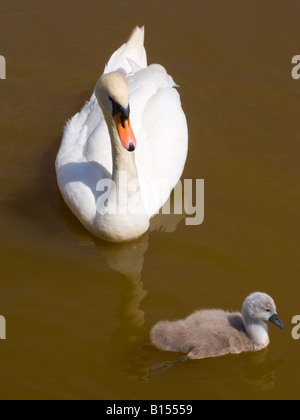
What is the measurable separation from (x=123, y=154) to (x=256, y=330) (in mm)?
1782

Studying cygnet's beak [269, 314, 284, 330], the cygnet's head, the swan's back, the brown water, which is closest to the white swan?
the brown water

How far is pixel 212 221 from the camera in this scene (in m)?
7.44

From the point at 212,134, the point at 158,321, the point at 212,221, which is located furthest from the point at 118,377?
the point at 212,134

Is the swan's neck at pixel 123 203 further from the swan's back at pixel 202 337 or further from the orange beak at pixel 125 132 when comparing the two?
the swan's back at pixel 202 337

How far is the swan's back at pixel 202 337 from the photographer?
6.17 metres

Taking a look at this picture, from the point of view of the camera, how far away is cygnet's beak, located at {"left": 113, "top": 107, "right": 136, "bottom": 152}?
653cm

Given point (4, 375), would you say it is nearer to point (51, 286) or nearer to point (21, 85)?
point (51, 286)

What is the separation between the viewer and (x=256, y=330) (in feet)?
20.3

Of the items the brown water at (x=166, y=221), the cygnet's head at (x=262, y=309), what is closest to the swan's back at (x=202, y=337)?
the brown water at (x=166, y=221)

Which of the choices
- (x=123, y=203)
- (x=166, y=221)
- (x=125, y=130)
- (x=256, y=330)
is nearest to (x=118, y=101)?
(x=125, y=130)

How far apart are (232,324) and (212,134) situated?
8.53 feet

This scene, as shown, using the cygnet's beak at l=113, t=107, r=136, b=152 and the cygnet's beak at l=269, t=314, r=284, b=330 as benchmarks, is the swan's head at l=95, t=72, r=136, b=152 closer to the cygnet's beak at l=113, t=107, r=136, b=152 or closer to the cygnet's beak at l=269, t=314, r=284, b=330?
the cygnet's beak at l=113, t=107, r=136, b=152

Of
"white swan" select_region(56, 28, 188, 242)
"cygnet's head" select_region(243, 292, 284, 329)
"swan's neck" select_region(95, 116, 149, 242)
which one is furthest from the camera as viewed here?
"swan's neck" select_region(95, 116, 149, 242)

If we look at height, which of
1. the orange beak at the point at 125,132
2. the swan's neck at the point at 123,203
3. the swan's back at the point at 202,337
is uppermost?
the orange beak at the point at 125,132
